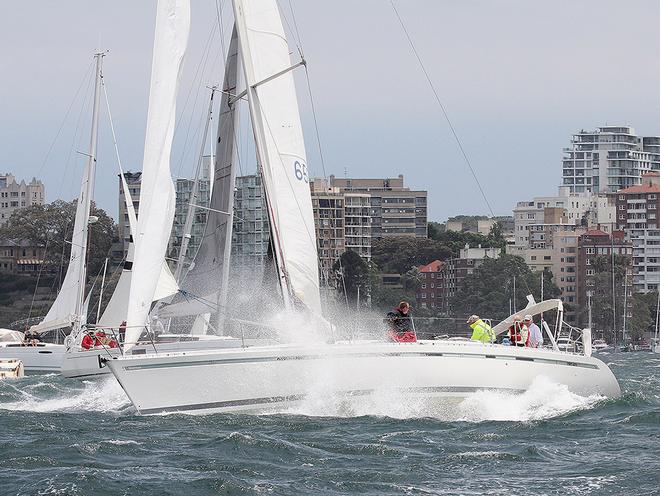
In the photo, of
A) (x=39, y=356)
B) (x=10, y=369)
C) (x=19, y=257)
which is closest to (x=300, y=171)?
(x=10, y=369)

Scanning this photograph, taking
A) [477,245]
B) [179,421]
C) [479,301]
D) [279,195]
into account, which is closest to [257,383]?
[179,421]

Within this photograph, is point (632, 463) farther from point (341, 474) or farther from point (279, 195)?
point (279, 195)

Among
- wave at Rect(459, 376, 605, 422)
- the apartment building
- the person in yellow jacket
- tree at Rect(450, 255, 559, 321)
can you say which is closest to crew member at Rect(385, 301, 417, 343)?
wave at Rect(459, 376, 605, 422)

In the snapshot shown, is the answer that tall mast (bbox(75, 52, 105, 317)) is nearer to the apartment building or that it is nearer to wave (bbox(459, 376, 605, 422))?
wave (bbox(459, 376, 605, 422))

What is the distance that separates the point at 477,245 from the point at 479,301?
3506cm

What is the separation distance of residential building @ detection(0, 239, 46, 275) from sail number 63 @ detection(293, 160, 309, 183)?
111824 mm

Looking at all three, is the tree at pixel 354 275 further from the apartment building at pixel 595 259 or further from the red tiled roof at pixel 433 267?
the apartment building at pixel 595 259

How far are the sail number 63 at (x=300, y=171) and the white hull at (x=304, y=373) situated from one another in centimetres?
390

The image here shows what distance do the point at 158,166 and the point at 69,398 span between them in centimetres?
701

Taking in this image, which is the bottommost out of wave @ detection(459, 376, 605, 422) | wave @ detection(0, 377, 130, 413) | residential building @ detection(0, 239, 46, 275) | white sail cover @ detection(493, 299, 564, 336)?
wave @ detection(0, 377, 130, 413)

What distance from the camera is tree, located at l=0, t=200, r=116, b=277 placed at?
12016cm

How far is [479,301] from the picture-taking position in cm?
12694

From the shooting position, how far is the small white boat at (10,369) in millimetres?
38844

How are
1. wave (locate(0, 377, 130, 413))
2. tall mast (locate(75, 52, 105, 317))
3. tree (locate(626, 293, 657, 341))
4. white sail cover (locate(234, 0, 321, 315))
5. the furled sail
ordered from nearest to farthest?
white sail cover (locate(234, 0, 321, 315))
wave (locate(0, 377, 130, 413))
the furled sail
tall mast (locate(75, 52, 105, 317))
tree (locate(626, 293, 657, 341))
